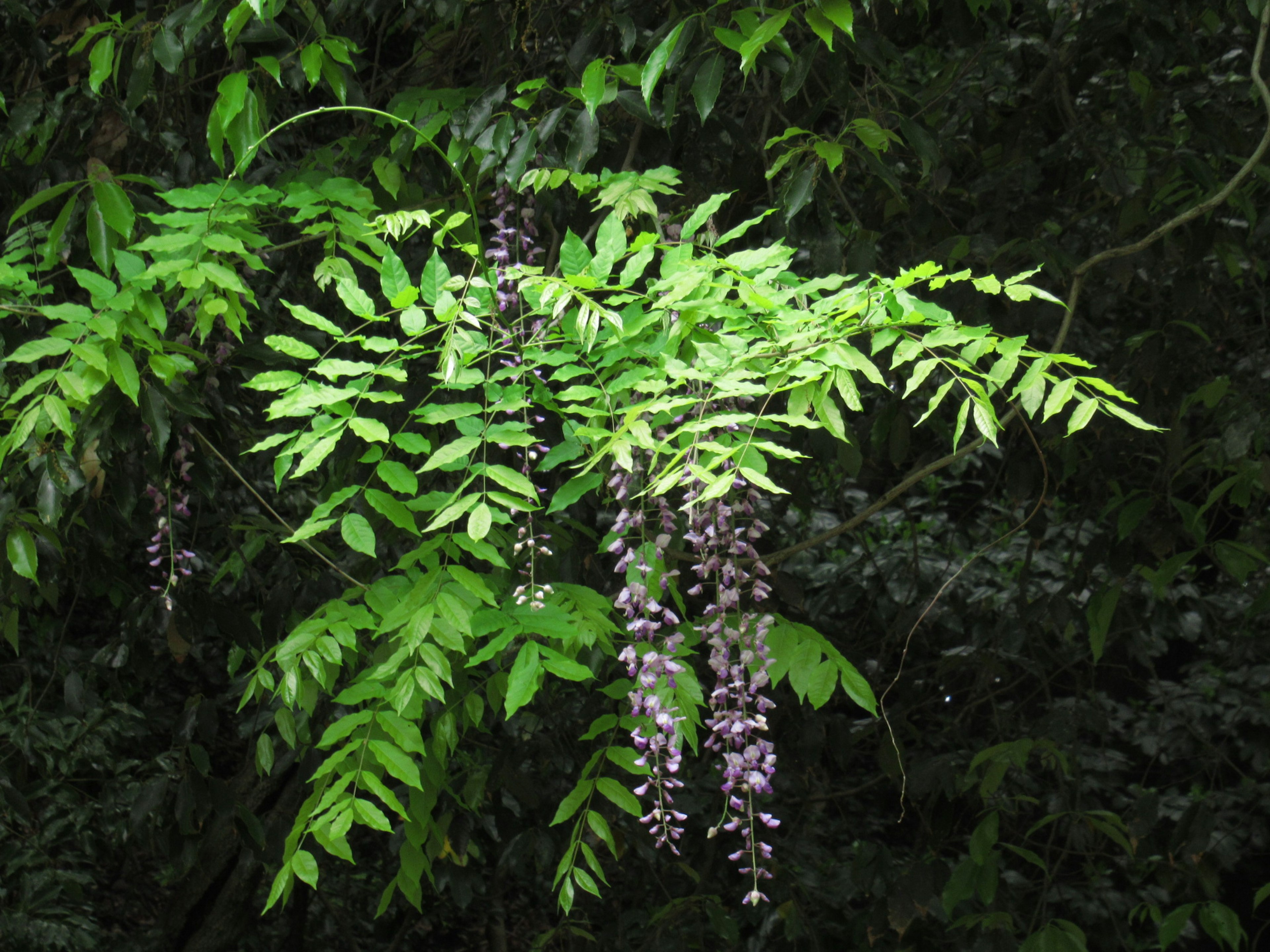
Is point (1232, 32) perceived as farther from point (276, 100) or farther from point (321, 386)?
point (321, 386)

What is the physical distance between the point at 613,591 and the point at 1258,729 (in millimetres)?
2011

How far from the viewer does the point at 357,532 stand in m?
1.65

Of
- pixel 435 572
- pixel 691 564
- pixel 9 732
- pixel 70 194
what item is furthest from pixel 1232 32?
pixel 9 732

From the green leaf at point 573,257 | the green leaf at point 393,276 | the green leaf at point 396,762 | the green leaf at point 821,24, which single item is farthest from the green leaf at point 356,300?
the green leaf at point 821,24

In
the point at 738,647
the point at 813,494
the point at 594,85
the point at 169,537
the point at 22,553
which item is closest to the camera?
the point at 738,647

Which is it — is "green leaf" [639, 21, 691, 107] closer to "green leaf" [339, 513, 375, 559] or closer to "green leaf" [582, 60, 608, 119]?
"green leaf" [582, 60, 608, 119]

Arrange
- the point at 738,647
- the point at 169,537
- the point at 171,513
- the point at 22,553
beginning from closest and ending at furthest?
the point at 738,647 → the point at 22,553 → the point at 171,513 → the point at 169,537

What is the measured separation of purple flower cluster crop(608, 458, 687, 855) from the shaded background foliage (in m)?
0.57

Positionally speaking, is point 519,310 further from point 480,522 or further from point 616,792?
point 616,792

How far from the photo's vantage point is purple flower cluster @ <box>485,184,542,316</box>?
189 centimetres

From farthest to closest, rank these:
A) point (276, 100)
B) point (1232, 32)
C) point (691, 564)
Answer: point (1232, 32)
point (276, 100)
point (691, 564)

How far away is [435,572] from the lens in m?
1.69

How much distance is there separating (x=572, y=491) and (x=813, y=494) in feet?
5.67

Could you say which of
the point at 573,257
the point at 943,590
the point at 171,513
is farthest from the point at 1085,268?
the point at 171,513
